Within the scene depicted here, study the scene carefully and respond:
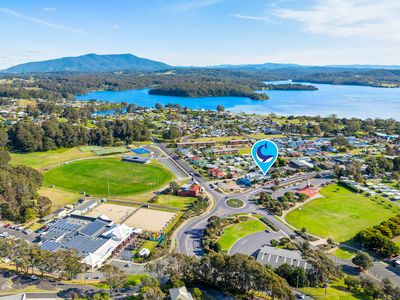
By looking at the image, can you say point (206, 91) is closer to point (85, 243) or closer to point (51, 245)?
point (85, 243)

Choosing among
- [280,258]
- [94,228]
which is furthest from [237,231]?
[94,228]

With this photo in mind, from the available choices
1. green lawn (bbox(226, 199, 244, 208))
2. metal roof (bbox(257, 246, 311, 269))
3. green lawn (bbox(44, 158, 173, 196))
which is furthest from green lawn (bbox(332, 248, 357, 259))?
green lawn (bbox(44, 158, 173, 196))

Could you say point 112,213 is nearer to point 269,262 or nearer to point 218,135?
point 269,262

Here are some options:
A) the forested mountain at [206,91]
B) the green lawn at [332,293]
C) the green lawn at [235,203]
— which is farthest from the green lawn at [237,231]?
the forested mountain at [206,91]

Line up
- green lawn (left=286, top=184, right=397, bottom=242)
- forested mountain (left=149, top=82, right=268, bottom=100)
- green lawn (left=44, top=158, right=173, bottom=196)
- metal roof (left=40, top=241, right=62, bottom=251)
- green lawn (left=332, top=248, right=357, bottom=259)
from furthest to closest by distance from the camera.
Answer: forested mountain (left=149, top=82, right=268, bottom=100)
green lawn (left=44, top=158, right=173, bottom=196)
green lawn (left=286, top=184, right=397, bottom=242)
green lawn (left=332, top=248, right=357, bottom=259)
metal roof (left=40, top=241, right=62, bottom=251)

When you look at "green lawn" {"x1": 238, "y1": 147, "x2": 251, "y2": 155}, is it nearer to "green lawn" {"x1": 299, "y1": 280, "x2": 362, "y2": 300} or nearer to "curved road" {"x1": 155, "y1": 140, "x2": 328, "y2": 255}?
"curved road" {"x1": 155, "y1": 140, "x2": 328, "y2": 255}

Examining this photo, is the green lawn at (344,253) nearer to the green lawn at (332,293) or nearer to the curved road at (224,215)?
the curved road at (224,215)
